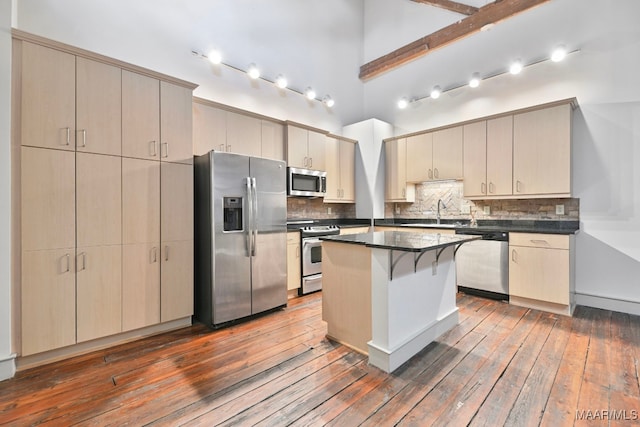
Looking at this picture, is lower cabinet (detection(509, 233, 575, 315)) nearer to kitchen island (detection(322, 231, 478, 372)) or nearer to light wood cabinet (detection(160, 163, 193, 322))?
kitchen island (detection(322, 231, 478, 372))

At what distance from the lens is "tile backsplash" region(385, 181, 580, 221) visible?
367cm

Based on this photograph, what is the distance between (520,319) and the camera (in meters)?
3.00

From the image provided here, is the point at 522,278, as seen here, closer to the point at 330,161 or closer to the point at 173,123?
the point at 330,161

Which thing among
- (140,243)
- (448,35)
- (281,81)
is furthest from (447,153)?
(140,243)

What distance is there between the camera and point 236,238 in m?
2.98

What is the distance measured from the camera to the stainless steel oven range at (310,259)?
395 centimetres

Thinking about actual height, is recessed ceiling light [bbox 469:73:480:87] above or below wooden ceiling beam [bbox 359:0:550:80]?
below

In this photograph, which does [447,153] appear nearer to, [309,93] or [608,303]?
[309,93]

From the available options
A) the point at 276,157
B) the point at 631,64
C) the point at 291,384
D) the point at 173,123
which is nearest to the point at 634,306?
the point at 631,64

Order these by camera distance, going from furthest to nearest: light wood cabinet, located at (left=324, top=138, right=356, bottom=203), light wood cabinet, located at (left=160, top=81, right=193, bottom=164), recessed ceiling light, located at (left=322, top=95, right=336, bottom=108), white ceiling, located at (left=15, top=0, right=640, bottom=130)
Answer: recessed ceiling light, located at (left=322, top=95, right=336, bottom=108)
light wood cabinet, located at (left=324, top=138, right=356, bottom=203)
white ceiling, located at (left=15, top=0, right=640, bottom=130)
light wood cabinet, located at (left=160, top=81, right=193, bottom=164)

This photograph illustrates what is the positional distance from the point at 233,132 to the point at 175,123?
35.6 inches

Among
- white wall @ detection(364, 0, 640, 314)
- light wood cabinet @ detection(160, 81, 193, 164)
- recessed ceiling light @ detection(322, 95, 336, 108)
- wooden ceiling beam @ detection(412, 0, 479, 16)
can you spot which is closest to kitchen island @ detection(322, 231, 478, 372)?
light wood cabinet @ detection(160, 81, 193, 164)

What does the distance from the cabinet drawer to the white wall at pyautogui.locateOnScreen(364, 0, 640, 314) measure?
63cm

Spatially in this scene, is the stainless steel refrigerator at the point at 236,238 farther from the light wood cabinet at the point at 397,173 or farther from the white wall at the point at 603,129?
the white wall at the point at 603,129
